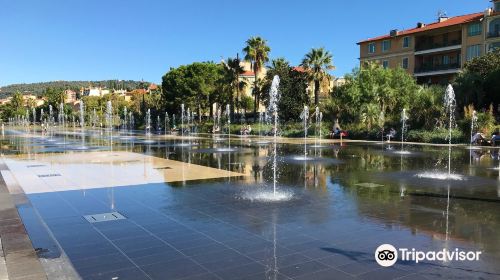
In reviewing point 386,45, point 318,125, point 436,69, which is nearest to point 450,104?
point 318,125

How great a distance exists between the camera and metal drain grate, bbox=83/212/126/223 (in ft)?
25.1

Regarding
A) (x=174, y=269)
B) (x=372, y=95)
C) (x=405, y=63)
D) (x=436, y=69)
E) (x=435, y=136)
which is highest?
(x=405, y=63)

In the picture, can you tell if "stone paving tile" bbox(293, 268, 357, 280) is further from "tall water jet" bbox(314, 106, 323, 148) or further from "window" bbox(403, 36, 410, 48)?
"window" bbox(403, 36, 410, 48)

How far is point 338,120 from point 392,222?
3341cm

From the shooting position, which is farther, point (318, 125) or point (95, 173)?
point (318, 125)

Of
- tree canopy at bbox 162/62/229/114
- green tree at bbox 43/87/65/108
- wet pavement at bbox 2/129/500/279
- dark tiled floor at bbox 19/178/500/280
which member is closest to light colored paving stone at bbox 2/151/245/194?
wet pavement at bbox 2/129/500/279

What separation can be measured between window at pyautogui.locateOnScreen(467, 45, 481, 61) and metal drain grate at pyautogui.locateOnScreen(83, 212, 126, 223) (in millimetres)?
48232

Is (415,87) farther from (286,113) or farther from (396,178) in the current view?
(396,178)

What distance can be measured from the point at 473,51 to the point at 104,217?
49.3 metres

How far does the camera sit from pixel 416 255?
5.70m

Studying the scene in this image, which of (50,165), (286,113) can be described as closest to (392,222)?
(50,165)

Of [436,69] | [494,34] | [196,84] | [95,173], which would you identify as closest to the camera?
[95,173]

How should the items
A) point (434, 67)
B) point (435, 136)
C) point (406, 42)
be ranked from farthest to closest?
point (406, 42)
point (434, 67)
point (435, 136)

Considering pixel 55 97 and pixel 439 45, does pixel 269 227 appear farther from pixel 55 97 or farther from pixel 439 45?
pixel 55 97
